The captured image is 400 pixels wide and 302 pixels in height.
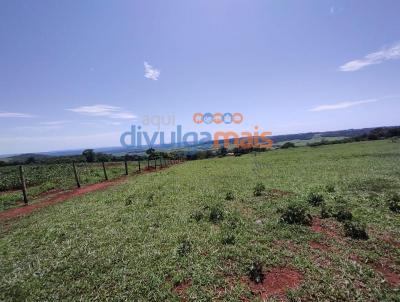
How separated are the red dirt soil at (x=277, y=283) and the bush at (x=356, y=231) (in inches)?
94.5

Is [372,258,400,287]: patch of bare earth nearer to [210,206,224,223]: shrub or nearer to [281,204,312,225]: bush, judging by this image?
[281,204,312,225]: bush

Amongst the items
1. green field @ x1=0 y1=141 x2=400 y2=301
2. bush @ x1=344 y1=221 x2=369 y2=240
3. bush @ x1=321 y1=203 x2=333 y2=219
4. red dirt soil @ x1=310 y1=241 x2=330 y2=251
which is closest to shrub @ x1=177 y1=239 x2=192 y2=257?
green field @ x1=0 y1=141 x2=400 y2=301

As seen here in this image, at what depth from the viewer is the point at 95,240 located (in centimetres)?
646

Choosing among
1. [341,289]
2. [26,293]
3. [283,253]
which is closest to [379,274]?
[341,289]

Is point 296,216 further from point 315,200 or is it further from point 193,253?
point 193,253

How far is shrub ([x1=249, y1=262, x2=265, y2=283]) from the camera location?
4.25 m

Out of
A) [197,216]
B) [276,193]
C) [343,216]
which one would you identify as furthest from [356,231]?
[276,193]

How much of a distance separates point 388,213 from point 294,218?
11.0 feet

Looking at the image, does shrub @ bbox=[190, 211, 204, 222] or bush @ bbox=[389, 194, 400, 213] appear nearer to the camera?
bush @ bbox=[389, 194, 400, 213]

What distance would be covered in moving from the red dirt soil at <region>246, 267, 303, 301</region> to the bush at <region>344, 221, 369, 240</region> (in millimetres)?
2401

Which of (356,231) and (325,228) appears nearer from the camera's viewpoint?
(356,231)

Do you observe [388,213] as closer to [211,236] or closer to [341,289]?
[341,289]

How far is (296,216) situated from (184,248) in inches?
145

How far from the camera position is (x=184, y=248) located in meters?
5.54
